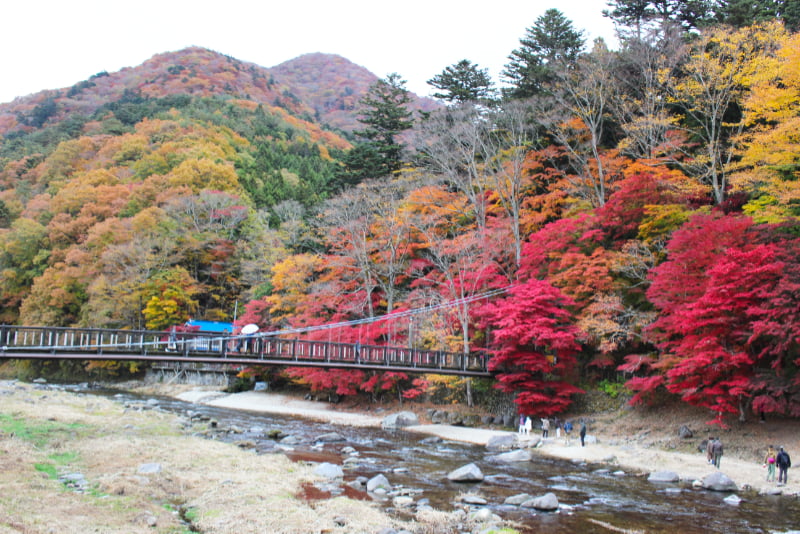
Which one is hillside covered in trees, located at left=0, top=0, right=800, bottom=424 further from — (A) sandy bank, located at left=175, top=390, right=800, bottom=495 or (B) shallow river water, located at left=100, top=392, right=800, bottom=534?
(B) shallow river water, located at left=100, top=392, right=800, bottom=534

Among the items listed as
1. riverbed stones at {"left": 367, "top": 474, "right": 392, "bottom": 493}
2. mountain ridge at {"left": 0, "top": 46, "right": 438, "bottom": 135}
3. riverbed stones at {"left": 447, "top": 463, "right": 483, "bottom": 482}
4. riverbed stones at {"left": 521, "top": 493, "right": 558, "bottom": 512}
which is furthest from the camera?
mountain ridge at {"left": 0, "top": 46, "right": 438, "bottom": 135}

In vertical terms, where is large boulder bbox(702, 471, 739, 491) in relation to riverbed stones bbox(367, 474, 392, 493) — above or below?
above

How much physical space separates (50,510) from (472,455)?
11237 millimetres

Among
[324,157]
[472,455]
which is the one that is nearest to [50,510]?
[472,455]

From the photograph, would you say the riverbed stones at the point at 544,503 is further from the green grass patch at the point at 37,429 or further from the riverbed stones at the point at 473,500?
the green grass patch at the point at 37,429

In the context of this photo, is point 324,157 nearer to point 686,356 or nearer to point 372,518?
point 686,356

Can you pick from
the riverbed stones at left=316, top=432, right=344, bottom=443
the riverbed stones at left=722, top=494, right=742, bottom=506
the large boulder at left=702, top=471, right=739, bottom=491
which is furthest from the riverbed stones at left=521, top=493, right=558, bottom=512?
the riverbed stones at left=316, top=432, right=344, bottom=443

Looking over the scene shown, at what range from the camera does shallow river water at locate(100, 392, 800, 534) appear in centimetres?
966

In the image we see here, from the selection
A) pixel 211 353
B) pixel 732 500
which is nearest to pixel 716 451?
pixel 732 500

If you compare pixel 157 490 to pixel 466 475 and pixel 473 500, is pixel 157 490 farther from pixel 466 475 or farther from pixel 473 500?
pixel 466 475

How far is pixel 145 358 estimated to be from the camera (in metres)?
15.6

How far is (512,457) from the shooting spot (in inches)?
623

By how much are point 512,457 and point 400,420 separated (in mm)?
8156

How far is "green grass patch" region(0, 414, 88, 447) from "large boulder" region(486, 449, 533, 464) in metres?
11.8
